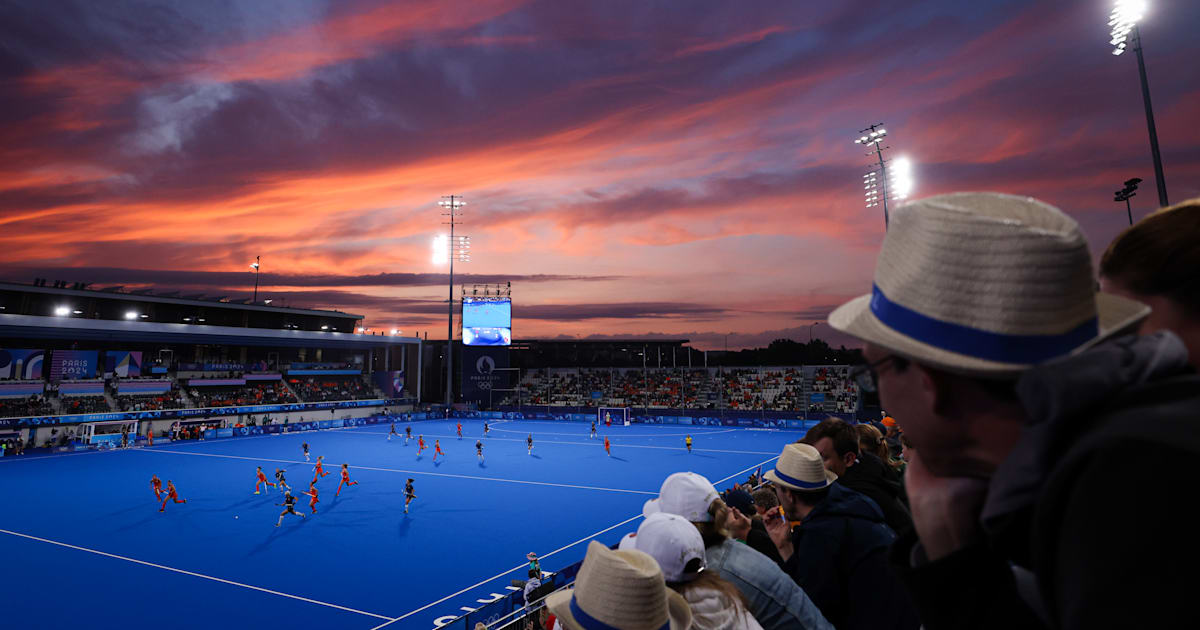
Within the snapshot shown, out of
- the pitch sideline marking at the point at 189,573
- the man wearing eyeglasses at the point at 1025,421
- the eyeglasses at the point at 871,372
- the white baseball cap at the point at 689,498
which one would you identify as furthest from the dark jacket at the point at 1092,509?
the pitch sideline marking at the point at 189,573

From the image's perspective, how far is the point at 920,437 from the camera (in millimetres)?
1301

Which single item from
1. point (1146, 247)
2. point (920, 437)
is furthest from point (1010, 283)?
point (1146, 247)

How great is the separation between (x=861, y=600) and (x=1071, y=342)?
3358 mm

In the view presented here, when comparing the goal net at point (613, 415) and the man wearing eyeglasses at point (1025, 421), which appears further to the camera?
the goal net at point (613, 415)

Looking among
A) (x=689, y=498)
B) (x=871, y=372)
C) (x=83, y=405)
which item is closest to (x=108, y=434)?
(x=83, y=405)

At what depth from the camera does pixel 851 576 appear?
3941 mm

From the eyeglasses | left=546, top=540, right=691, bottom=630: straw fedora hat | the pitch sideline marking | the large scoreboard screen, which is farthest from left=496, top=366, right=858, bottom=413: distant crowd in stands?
the eyeglasses

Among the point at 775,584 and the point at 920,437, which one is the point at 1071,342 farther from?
the point at 775,584

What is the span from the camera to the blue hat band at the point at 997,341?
3.81 ft

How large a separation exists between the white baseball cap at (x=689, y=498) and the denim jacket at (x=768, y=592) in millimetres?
284

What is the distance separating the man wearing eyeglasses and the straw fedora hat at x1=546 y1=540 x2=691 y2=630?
1.37m

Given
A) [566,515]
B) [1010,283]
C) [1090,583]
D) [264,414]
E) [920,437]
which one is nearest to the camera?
[1090,583]

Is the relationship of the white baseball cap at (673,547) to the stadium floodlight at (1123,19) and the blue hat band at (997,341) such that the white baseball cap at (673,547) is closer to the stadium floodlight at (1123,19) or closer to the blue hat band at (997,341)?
the blue hat band at (997,341)

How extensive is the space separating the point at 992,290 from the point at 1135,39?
53.4 ft
